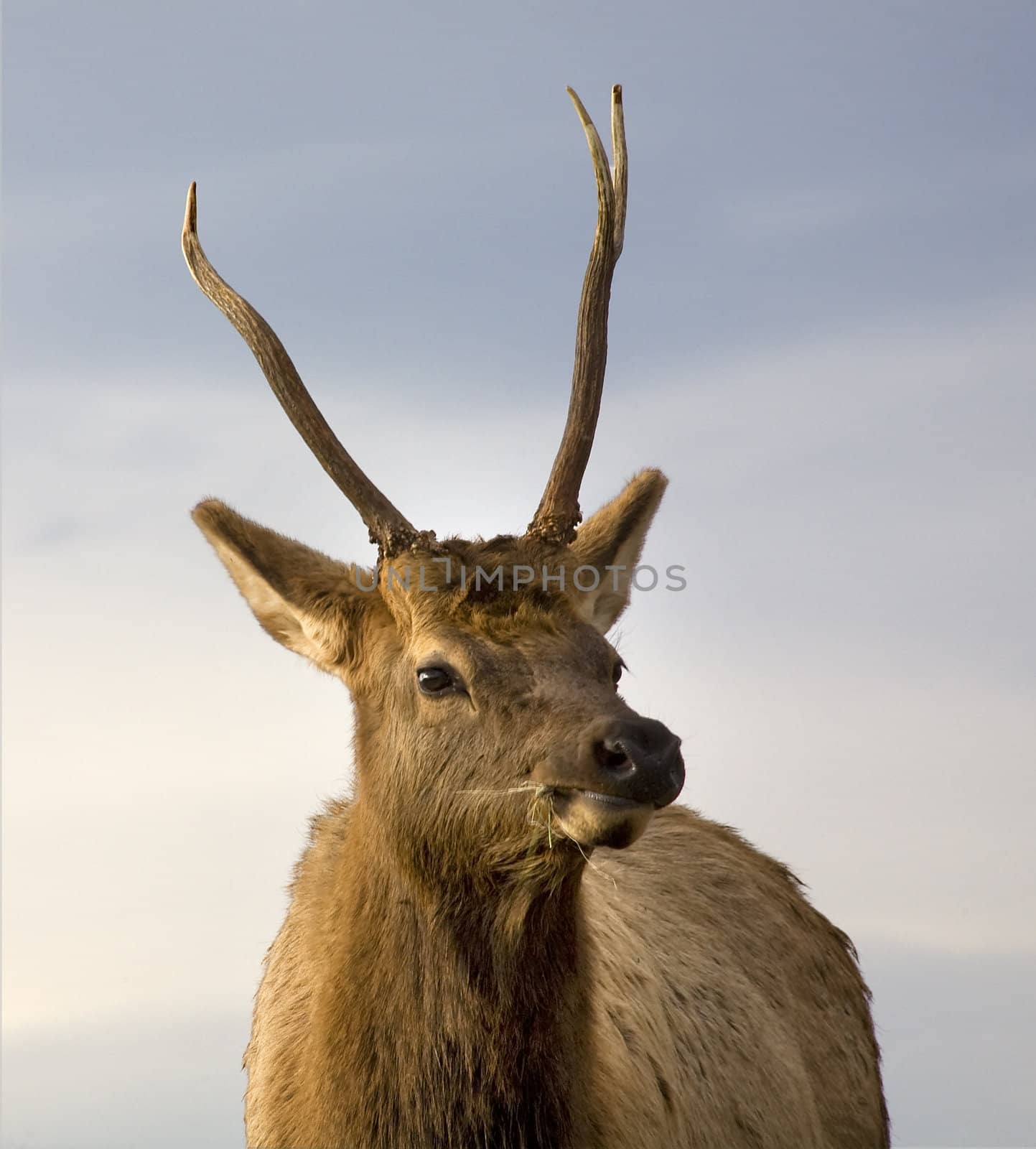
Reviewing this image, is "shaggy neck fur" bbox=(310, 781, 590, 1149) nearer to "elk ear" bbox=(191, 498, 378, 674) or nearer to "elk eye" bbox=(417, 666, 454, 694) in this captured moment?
"elk eye" bbox=(417, 666, 454, 694)

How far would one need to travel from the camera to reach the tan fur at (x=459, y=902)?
5766 mm

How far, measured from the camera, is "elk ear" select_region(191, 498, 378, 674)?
648cm

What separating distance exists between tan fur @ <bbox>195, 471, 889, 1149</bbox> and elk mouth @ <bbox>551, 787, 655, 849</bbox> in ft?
0.29

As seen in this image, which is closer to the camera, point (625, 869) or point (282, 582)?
point (282, 582)

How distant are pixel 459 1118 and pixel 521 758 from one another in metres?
1.39

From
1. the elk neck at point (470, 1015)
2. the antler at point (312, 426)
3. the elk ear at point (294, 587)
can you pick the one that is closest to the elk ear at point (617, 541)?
the antler at point (312, 426)

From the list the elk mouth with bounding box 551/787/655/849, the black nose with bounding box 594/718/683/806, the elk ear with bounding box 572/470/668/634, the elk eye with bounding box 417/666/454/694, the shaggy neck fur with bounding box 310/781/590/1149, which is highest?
the elk ear with bounding box 572/470/668/634

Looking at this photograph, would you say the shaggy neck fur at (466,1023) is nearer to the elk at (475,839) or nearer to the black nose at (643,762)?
the elk at (475,839)

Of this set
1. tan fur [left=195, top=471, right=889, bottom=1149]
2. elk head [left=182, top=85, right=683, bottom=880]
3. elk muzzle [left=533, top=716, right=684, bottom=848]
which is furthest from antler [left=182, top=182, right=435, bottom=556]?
elk muzzle [left=533, top=716, right=684, bottom=848]

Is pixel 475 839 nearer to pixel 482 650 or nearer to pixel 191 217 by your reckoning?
pixel 482 650

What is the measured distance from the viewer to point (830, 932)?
31.0 ft

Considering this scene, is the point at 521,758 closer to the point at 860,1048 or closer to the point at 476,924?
the point at 476,924

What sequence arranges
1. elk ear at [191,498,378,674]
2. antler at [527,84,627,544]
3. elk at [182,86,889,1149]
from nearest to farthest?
elk at [182,86,889,1149] < elk ear at [191,498,378,674] < antler at [527,84,627,544]

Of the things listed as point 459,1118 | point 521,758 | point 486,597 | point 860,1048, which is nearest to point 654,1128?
point 459,1118
